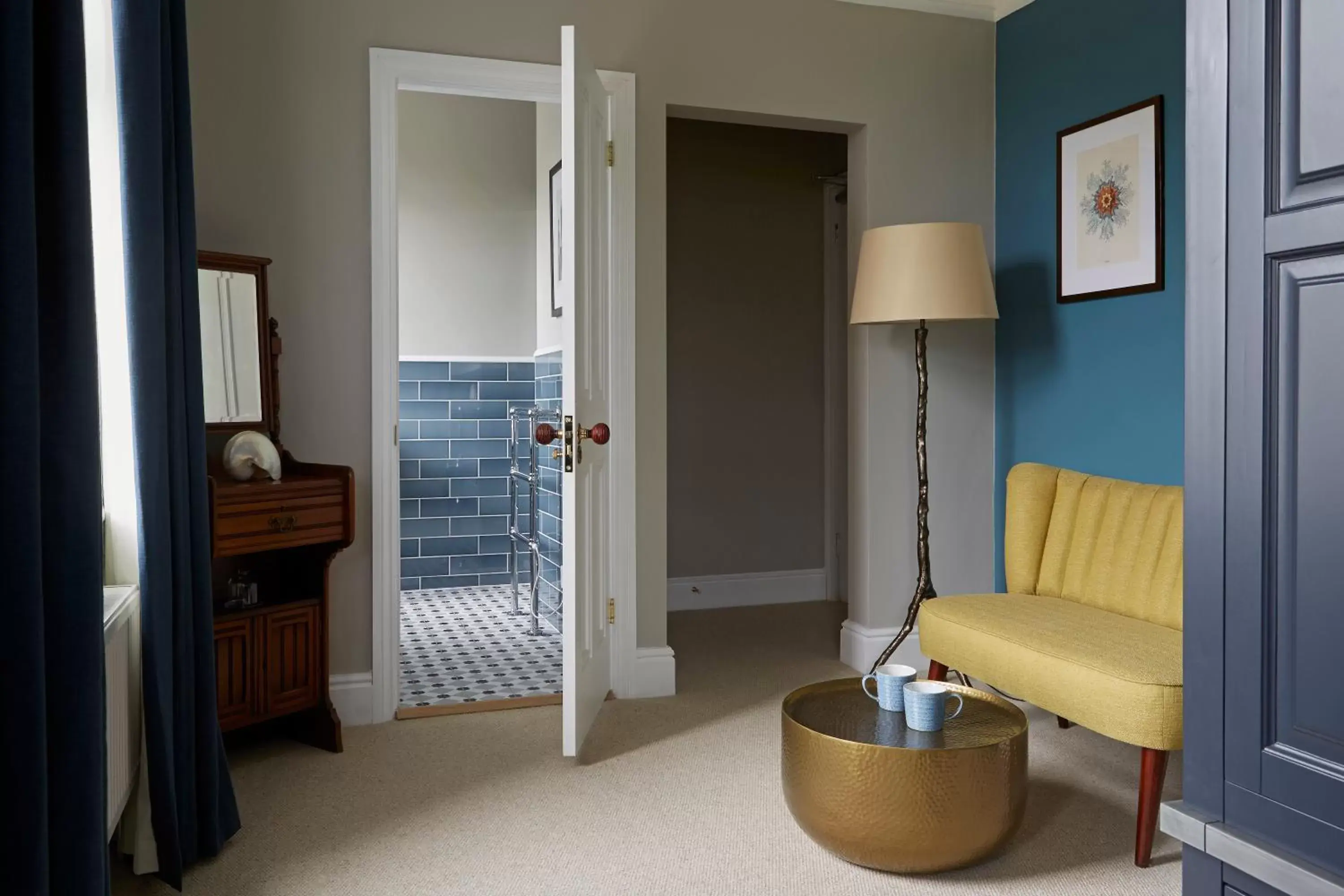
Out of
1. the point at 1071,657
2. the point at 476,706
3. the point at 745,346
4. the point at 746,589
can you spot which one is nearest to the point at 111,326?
the point at 476,706

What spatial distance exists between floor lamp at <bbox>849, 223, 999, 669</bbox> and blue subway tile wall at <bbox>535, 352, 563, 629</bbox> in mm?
1722

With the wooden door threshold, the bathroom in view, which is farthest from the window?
the bathroom

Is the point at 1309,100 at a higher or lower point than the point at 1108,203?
lower

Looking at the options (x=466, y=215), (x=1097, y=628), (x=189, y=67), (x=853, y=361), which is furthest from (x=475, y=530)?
(x=1097, y=628)

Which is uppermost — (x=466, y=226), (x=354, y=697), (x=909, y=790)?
(x=466, y=226)

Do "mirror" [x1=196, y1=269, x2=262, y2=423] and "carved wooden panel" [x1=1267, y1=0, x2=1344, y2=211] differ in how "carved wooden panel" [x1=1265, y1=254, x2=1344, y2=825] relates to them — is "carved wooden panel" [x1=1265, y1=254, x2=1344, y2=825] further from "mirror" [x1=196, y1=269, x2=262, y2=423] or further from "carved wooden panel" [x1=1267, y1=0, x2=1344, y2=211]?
"mirror" [x1=196, y1=269, x2=262, y2=423]

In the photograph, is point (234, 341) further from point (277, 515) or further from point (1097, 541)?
point (1097, 541)

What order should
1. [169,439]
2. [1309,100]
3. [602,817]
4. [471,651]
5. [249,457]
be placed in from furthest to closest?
[471,651] → [249,457] → [602,817] → [169,439] → [1309,100]

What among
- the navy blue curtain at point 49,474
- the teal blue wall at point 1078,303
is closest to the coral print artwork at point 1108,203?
the teal blue wall at point 1078,303

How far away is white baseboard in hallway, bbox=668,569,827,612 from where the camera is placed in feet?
17.5

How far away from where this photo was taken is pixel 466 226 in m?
5.97

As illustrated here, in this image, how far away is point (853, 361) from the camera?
13.5ft

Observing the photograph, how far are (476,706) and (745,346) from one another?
252 cm

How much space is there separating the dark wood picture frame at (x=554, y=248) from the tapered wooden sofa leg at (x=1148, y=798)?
3270 millimetres
